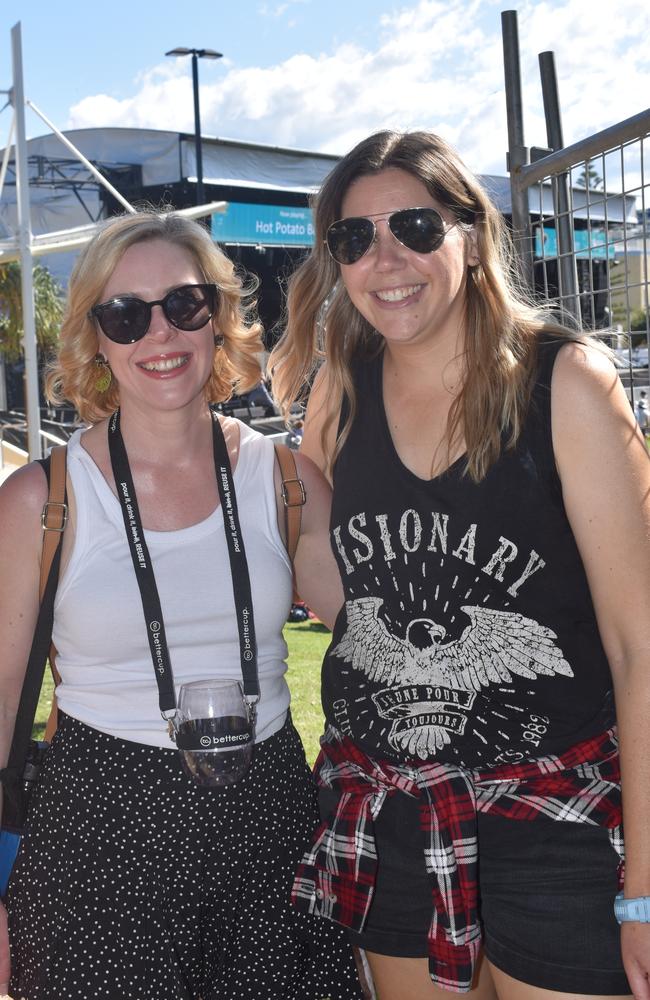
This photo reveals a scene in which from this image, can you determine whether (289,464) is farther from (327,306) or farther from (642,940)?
(642,940)

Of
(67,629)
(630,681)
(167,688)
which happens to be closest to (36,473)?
(67,629)

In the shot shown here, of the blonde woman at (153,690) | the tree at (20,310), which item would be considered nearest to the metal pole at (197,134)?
the tree at (20,310)

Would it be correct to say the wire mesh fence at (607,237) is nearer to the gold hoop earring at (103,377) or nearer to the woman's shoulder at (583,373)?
the woman's shoulder at (583,373)

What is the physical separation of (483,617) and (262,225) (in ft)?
80.7

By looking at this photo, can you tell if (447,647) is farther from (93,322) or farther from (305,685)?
(305,685)

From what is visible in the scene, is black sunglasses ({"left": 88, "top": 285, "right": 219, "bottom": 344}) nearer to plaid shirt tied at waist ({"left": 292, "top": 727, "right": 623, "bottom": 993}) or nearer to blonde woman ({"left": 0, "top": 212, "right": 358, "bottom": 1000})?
blonde woman ({"left": 0, "top": 212, "right": 358, "bottom": 1000})

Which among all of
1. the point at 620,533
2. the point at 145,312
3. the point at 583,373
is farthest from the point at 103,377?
the point at 620,533

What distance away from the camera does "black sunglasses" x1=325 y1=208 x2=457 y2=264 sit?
2217 millimetres

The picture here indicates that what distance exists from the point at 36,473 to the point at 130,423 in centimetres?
29

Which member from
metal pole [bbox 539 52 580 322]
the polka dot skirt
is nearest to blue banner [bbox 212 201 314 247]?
metal pole [bbox 539 52 580 322]

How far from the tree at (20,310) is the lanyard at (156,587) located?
20785 mm

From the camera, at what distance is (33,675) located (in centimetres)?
245

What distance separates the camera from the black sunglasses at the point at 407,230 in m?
2.22

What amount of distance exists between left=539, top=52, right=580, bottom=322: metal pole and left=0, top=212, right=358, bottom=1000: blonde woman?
1036 millimetres
